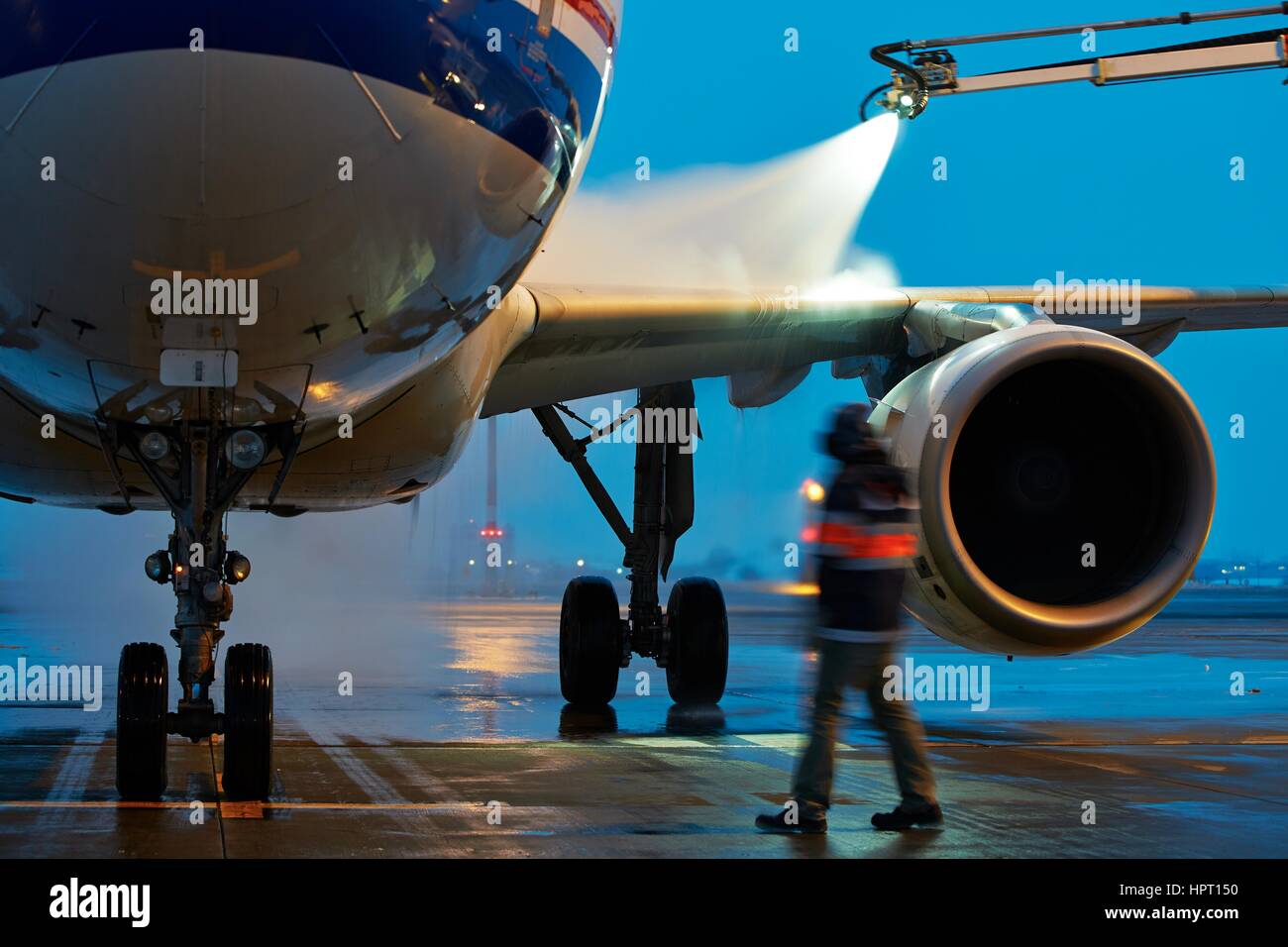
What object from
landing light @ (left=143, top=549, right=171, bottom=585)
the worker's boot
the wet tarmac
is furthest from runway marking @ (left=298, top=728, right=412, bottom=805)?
the worker's boot

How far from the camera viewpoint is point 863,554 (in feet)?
16.7

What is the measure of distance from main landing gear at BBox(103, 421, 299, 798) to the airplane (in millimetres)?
12

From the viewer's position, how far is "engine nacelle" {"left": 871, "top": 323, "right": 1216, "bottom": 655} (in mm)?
5684

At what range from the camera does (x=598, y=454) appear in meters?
10.3

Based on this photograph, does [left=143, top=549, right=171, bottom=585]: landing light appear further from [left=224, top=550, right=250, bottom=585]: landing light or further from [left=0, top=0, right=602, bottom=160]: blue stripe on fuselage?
[left=0, top=0, right=602, bottom=160]: blue stripe on fuselage

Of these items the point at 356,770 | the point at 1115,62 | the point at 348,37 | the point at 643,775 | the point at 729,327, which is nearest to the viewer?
the point at 348,37

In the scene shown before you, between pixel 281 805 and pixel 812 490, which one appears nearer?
pixel 812 490

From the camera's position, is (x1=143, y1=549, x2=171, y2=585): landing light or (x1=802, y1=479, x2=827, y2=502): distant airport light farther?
(x1=143, y1=549, x2=171, y2=585): landing light

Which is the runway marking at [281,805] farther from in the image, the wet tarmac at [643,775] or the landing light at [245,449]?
the landing light at [245,449]

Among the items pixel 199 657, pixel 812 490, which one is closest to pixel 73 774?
pixel 199 657

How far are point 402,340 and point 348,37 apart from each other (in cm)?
129

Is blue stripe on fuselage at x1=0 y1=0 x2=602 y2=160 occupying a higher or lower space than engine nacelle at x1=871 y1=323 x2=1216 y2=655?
higher

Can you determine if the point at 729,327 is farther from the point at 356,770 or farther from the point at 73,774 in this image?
the point at 73,774
